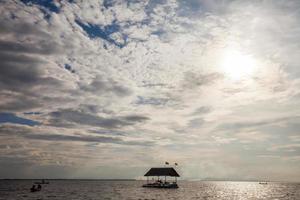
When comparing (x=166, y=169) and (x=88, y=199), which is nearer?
(x=88, y=199)

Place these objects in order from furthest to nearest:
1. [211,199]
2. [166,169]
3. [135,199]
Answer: [166,169], [211,199], [135,199]

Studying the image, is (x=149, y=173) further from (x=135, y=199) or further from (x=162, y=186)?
(x=135, y=199)

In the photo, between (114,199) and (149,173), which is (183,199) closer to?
(114,199)

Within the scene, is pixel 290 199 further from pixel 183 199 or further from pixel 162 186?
pixel 162 186

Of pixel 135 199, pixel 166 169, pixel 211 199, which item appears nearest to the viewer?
pixel 135 199

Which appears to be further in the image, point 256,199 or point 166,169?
point 166,169

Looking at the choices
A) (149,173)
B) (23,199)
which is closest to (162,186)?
(149,173)

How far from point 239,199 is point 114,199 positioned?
95.2 ft

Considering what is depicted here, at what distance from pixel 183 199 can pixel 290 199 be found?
90.2 feet

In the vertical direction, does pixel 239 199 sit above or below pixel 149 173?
below

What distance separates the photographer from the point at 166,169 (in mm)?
96812

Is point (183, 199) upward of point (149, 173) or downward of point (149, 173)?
downward

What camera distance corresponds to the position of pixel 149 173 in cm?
9912

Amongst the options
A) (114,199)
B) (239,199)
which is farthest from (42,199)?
(239,199)
